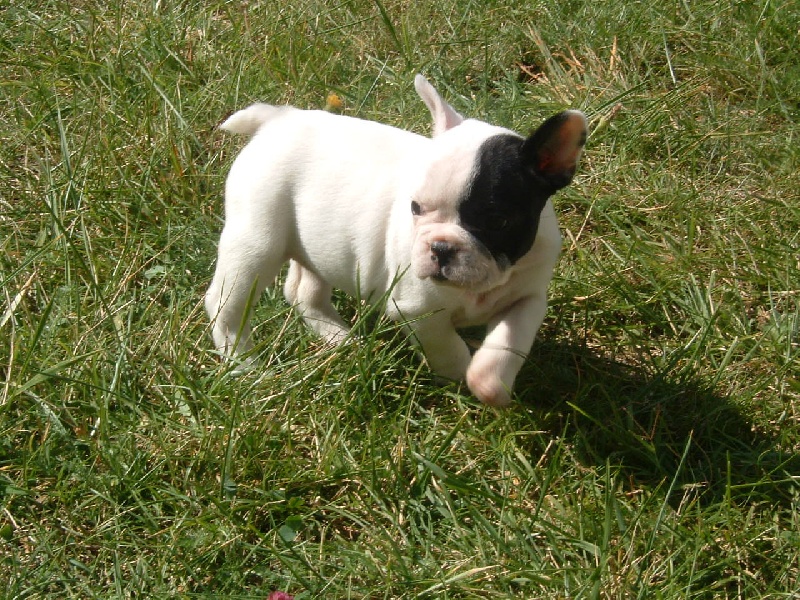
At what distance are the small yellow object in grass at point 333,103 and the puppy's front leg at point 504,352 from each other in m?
2.49

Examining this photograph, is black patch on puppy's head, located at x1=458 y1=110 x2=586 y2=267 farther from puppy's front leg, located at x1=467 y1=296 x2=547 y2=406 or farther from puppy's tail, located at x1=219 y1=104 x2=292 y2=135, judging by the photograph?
puppy's tail, located at x1=219 y1=104 x2=292 y2=135

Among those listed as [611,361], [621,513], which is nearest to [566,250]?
[611,361]

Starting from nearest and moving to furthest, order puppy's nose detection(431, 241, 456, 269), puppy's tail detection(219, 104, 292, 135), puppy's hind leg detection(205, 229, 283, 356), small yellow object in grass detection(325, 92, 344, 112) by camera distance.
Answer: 1. puppy's nose detection(431, 241, 456, 269)
2. puppy's hind leg detection(205, 229, 283, 356)
3. puppy's tail detection(219, 104, 292, 135)
4. small yellow object in grass detection(325, 92, 344, 112)

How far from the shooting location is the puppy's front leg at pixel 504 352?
4129 millimetres

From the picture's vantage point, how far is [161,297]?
5309mm

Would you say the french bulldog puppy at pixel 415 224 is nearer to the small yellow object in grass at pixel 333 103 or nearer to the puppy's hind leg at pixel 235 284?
the puppy's hind leg at pixel 235 284

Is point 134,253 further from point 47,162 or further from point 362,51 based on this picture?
point 362,51

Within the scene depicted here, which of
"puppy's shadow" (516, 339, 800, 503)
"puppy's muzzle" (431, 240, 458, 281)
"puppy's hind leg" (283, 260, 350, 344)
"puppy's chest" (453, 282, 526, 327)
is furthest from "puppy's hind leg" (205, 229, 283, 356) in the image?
"puppy's shadow" (516, 339, 800, 503)

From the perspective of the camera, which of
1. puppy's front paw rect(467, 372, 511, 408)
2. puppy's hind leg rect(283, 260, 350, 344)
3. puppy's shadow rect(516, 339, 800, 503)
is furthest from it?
puppy's hind leg rect(283, 260, 350, 344)

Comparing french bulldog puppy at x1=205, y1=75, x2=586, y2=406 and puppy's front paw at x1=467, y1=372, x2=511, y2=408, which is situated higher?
french bulldog puppy at x1=205, y1=75, x2=586, y2=406

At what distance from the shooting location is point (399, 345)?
4762 mm

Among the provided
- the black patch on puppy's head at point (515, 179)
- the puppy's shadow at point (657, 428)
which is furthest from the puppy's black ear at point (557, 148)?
the puppy's shadow at point (657, 428)

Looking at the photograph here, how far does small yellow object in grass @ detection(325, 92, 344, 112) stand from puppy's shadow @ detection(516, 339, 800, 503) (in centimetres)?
229

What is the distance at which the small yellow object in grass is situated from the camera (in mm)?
6418
